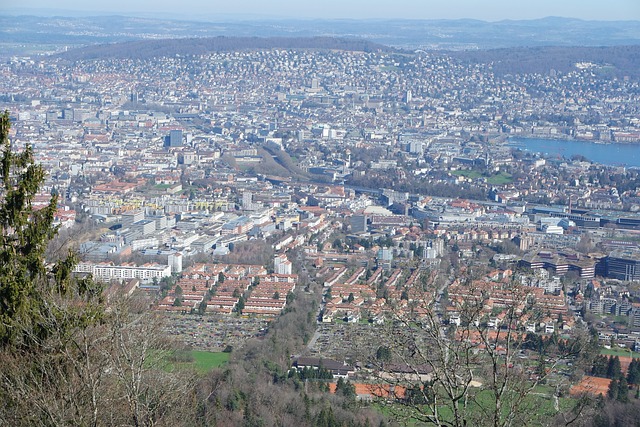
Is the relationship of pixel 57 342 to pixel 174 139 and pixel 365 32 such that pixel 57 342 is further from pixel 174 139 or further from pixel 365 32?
pixel 365 32

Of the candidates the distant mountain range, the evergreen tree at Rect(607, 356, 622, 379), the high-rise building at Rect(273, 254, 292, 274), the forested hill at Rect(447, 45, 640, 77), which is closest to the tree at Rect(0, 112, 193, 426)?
the evergreen tree at Rect(607, 356, 622, 379)

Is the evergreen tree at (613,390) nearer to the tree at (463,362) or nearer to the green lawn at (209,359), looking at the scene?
the green lawn at (209,359)

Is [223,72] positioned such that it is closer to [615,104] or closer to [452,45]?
[615,104]

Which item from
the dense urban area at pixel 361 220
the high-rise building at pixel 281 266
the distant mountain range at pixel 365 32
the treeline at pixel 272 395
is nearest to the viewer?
the dense urban area at pixel 361 220

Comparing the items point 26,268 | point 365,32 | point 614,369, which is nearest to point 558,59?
point 365,32

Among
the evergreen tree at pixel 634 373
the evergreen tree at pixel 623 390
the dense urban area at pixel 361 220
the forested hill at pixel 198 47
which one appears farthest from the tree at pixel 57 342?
the forested hill at pixel 198 47

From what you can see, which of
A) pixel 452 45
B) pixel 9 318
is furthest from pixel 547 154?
pixel 452 45
